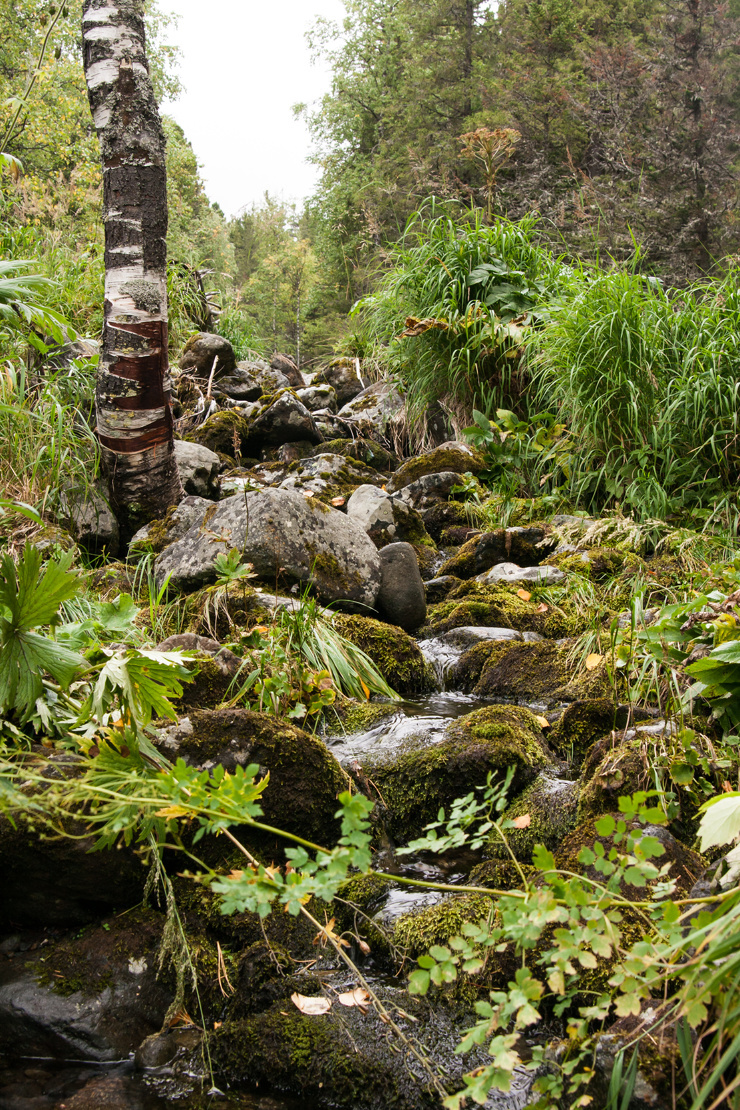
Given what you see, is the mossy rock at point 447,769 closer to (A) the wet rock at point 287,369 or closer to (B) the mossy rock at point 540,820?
(B) the mossy rock at point 540,820

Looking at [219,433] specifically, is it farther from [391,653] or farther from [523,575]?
[391,653]

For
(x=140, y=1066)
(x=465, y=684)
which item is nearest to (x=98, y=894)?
(x=140, y=1066)

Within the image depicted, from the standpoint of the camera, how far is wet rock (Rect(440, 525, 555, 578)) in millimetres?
4863

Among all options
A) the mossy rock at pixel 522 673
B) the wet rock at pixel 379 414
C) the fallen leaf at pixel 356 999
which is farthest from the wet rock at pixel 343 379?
the fallen leaf at pixel 356 999

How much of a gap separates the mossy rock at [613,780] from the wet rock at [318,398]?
7033mm

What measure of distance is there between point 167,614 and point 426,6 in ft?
92.3

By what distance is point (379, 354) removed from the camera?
318 inches

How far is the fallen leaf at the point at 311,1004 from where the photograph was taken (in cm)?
153

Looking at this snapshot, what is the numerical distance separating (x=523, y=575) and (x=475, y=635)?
0.90 m

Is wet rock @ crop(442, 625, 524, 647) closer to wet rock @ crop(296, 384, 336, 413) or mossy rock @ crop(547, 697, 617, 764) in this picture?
mossy rock @ crop(547, 697, 617, 764)

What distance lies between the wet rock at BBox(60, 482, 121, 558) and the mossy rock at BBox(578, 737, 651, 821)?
124 inches

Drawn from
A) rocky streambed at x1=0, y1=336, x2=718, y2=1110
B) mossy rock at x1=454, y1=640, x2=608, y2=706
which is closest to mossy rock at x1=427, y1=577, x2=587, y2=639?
rocky streambed at x1=0, y1=336, x2=718, y2=1110

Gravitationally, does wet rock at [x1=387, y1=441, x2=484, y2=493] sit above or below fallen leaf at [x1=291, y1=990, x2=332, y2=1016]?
above

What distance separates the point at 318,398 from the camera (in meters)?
8.67
